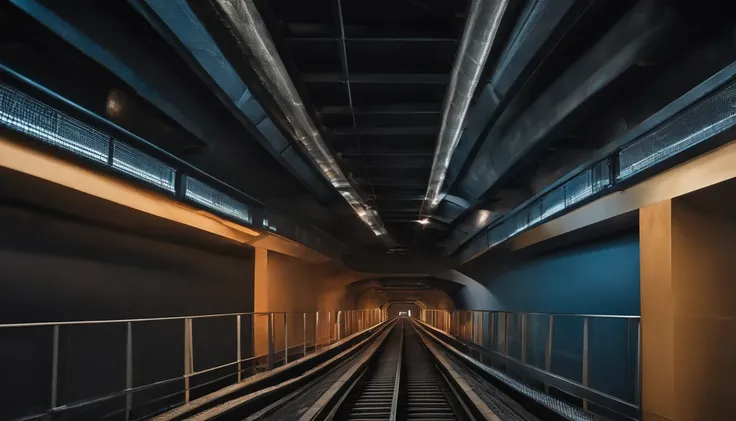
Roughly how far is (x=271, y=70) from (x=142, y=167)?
106 inches

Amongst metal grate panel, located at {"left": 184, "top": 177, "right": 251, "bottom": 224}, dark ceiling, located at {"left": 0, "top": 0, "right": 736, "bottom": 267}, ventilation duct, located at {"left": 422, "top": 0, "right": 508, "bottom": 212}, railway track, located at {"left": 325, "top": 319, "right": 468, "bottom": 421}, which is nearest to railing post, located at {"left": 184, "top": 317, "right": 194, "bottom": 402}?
metal grate panel, located at {"left": 184, "top": 177, "right": 251, "bottom": 224}

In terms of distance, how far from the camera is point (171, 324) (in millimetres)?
9258

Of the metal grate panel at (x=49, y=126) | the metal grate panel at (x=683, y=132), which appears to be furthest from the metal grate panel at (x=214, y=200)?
the metal grate panel at (x=683, y=132)

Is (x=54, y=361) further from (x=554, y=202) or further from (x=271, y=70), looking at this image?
(x=554, y=202)

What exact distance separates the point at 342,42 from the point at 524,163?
13.3 ft

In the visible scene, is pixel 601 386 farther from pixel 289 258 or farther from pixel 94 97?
pixel 289 258

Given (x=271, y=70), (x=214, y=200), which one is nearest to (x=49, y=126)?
(x=271, y=70)

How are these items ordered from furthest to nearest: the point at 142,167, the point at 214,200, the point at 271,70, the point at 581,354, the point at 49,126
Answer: the point at 581,354 < the point at 214,200 < the point at 142,167 < the point at 271,70 < the point at 49,126

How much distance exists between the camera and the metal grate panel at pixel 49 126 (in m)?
4.89

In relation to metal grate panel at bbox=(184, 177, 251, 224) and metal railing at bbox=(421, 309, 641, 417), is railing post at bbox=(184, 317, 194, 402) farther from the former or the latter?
metal railing at bbox=(421, 309, 641, 417)

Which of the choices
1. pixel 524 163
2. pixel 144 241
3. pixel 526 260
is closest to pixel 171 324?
pixel 144 241

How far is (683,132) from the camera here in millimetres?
5992

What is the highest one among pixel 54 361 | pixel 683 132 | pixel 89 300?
pixel 683 132

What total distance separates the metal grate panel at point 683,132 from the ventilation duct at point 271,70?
392cm
